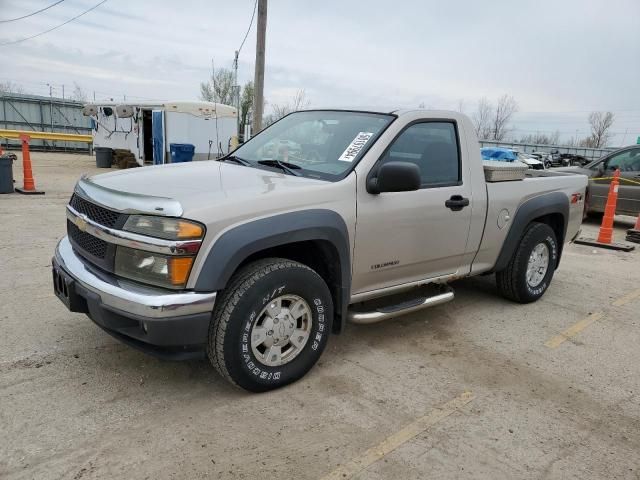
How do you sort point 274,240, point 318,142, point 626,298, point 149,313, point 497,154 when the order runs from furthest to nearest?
point 497,154 < point 626,298 < point 318,142 < point 274,240 < point 149,313

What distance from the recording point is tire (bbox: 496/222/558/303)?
493 cm

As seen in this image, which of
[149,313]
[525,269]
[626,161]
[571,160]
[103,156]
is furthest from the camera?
[571,160]

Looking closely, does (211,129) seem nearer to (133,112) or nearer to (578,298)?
(133,112)

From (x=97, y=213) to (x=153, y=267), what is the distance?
0.62 meters

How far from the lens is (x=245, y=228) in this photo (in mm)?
2877

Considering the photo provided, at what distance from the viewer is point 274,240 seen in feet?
9.88

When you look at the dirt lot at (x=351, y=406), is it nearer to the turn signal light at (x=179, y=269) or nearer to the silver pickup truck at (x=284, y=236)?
the silver pickup truck at (x=284, y=236)

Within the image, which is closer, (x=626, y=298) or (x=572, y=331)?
(x=572, y=331)

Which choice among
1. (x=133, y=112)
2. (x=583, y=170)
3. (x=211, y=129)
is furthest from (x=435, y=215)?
(x=133, y=112)

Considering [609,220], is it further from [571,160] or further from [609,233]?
[571,160]

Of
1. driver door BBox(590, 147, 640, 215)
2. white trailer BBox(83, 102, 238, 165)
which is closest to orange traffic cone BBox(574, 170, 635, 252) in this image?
driver door BBox(590, 147, 640, 215)

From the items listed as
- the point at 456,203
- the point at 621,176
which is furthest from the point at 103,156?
the point at 456,203

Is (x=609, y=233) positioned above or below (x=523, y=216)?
below

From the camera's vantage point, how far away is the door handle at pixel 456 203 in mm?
3965
